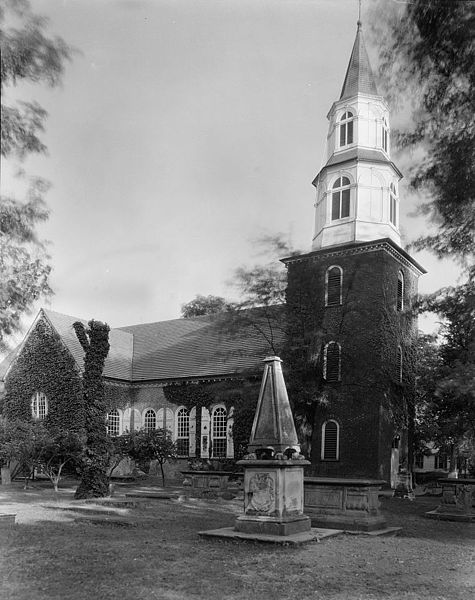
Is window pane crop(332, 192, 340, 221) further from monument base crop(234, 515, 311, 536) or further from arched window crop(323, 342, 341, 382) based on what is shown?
monument base crop(234, 515, 311, 536)

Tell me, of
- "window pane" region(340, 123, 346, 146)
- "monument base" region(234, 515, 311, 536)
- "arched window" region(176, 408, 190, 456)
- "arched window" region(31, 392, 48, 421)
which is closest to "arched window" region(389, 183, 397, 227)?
"window pane" region(340, 123, 346, 146)

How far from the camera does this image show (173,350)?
34594mm

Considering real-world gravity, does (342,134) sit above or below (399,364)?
above

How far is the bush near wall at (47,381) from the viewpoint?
3189 cm

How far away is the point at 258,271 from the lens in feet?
77.8

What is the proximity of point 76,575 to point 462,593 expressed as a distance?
4.41 m

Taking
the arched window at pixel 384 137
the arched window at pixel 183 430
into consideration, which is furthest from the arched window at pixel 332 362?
the arched window at pixel 183 430

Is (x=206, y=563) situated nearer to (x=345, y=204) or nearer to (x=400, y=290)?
(x=400, y=290)

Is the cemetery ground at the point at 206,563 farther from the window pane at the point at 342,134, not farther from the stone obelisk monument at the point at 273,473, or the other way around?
the window pane at the point at 342,134

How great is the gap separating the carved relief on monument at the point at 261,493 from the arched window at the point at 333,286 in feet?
50.6

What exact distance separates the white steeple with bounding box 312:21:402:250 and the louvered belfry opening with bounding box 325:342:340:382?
4132mm

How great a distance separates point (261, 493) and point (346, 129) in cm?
2014

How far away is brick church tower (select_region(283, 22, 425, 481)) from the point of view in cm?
2534

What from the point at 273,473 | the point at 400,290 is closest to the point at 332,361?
the point at 400,290
